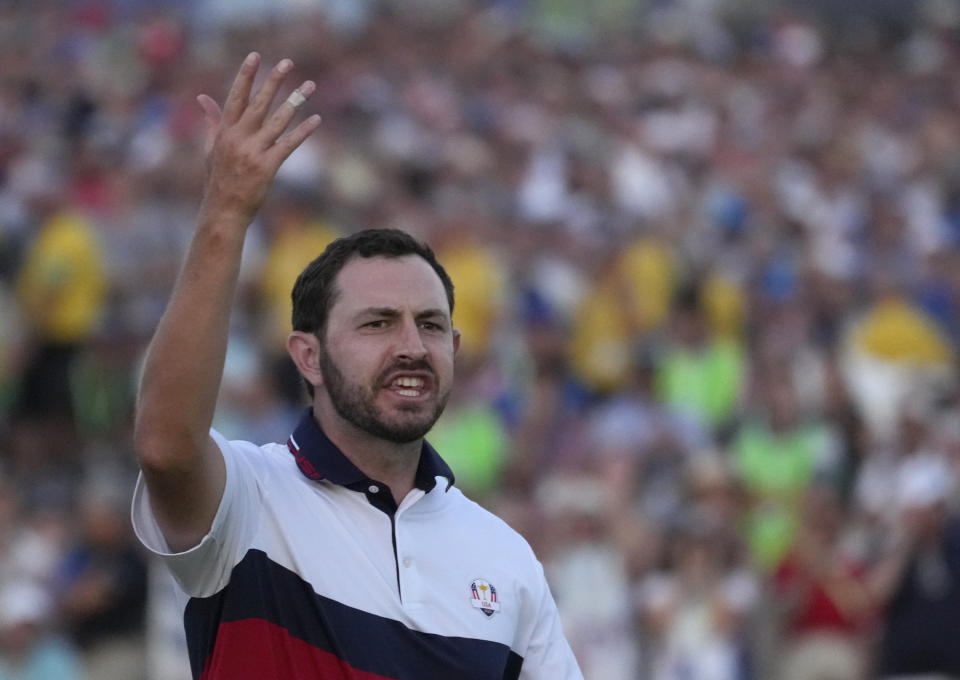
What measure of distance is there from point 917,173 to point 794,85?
225cm

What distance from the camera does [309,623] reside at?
10.7 ft

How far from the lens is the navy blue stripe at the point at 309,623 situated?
128 inches

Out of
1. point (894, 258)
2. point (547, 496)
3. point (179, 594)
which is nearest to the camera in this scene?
point (179, 594)

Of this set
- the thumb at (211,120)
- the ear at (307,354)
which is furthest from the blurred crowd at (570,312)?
the thumb at (211,120)

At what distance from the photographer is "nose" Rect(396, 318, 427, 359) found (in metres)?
3.43

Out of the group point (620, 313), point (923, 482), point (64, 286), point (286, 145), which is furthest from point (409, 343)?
point (620, 313)

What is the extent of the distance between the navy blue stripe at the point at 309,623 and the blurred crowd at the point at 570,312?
4.54 m

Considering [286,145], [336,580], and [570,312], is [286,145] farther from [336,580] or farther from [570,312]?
[570,312]

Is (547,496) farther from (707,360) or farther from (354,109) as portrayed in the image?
(354,109)

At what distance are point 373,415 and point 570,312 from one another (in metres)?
7.20

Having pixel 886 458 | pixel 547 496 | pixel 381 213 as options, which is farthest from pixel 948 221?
pixel 547 496

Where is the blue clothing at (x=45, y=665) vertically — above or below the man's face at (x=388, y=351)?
below

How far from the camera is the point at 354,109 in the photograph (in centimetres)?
1262

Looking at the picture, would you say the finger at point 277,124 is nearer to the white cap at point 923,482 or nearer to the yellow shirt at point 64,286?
the white cap at point 923,482
